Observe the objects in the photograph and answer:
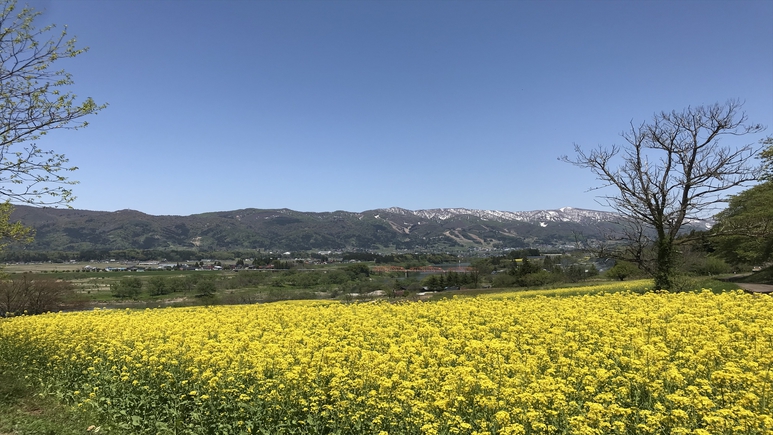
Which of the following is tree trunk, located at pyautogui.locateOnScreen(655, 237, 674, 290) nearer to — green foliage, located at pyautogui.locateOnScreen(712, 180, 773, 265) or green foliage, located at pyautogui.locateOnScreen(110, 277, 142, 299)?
green foliage, located at pyautogui.locateOnScreen(712, 180, 773, 265)

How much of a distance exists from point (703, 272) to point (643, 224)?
143ft

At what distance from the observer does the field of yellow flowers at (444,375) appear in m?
5.64

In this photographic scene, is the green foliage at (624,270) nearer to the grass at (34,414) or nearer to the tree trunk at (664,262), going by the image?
the tree trunk at (664,262)

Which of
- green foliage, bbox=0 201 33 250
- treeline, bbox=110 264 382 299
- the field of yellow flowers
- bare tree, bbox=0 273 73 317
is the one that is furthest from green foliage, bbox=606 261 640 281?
bare tree, bbox=0 273 73 317

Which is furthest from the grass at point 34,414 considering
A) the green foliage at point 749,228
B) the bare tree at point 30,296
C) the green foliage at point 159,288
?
the green foliage at point 159,288

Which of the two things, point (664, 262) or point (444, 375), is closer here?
point (444, 375)

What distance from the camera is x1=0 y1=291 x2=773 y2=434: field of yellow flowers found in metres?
5.64

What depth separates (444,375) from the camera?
7.29 metres

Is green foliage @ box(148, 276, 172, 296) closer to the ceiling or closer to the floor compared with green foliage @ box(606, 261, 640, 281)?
closer to the floor

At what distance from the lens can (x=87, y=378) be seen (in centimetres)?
1095

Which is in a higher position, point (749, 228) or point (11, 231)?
point (749, 228)

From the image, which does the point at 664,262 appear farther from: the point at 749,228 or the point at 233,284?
the point at 233,284

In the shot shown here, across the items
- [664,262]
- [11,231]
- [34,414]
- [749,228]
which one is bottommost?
[34,414]

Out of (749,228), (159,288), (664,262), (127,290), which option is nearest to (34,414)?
(664,262)
